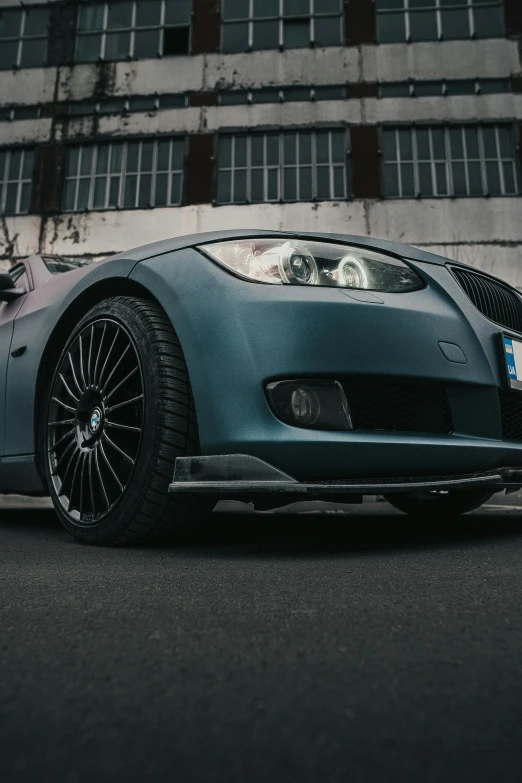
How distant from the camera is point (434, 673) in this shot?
28.5 inches

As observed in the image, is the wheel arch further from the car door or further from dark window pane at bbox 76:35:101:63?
dark window pane at bbox 76:35:101:63

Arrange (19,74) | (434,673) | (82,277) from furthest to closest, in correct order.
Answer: (19,74), (82,277), (434,673)

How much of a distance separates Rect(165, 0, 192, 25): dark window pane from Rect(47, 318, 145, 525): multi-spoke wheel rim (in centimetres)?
1476

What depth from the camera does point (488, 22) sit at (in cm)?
1361

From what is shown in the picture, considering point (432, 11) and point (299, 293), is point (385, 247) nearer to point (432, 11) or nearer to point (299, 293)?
point (299, 293)

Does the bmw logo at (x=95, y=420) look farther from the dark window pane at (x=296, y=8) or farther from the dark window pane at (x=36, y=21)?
the dark window pane at (x=36, y=21)

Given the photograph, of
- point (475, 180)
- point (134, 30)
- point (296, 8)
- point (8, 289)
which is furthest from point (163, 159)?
point (8, 289)

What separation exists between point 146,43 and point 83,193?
384 cm

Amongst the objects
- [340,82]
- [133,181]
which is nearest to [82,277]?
[133,181]

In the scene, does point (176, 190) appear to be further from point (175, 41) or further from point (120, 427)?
point (120, 427)

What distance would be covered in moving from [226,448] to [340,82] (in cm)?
1380

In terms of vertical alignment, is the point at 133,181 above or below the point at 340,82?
below

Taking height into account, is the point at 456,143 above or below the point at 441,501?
above

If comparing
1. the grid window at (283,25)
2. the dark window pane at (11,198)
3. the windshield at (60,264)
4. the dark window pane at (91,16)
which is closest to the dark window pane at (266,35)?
the grid window at (283,25)
